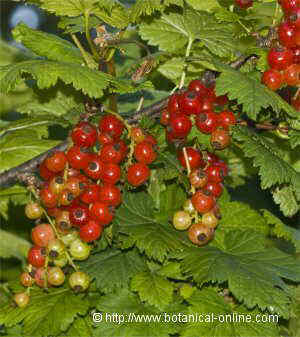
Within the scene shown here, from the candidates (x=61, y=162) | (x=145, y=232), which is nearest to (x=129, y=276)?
(x=145, y=232)

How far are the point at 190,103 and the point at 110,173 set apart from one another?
Answer: 0.41 metres

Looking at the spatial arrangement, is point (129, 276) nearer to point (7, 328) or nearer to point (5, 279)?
point (7, 328)

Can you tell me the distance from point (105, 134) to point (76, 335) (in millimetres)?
786

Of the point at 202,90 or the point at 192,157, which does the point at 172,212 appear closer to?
the point at 192,157

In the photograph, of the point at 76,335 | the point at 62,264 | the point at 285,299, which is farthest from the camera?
the point at 62,264

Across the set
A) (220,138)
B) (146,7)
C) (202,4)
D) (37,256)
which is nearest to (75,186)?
(37,256)

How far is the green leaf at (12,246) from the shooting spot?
3.06m

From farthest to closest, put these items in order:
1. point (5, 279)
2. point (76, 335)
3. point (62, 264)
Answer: point (5, 279)
point (62, 264)
point (76, 335)

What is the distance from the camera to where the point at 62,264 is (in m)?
2.32

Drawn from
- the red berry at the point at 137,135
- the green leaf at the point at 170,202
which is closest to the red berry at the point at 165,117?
the red berry at the point at 137,135

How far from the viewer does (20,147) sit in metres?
2.74

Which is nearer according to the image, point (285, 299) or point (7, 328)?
point (285, 299)

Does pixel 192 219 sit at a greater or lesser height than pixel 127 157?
lesser

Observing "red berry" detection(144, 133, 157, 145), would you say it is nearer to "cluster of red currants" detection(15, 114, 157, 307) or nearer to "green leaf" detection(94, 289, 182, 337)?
"cluster of red currants" detection(15, 114, 157, 307)
